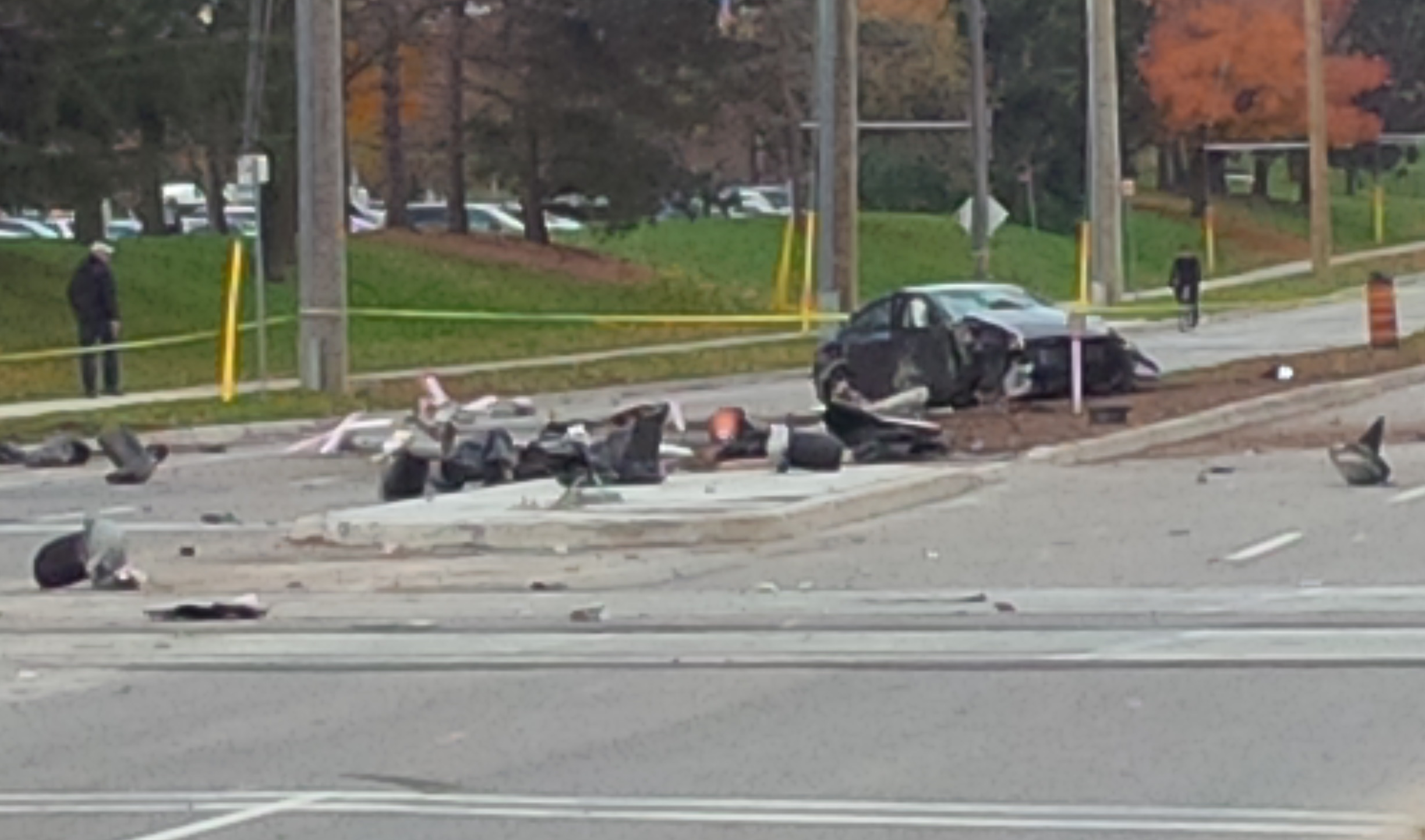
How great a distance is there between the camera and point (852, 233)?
147ft

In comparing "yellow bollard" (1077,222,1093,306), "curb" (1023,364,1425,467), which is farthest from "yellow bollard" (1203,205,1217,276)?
"curb" (1023,364,1425,467)

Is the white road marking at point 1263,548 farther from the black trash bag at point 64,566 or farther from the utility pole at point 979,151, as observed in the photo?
the utility pole at point 979,151

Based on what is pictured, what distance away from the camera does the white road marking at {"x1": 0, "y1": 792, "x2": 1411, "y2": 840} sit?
9633 millimetres

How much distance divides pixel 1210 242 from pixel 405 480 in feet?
207

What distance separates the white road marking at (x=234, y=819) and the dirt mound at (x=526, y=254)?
46.7m

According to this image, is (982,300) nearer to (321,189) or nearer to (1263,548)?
(321,189)

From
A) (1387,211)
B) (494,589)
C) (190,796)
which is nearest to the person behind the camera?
(190,796)

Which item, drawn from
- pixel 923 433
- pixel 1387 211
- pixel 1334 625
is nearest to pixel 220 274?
pixel 923 433

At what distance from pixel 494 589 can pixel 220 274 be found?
34.2 m

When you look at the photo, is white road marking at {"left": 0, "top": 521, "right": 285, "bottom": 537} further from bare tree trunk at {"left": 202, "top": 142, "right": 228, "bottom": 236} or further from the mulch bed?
bare tree trunk at {"left": 202, "top": 142, "right": 228, "bottom": 236}

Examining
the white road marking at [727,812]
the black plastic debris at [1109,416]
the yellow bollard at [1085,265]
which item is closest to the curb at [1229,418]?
Answer: the black plastic debris at [1109,416]

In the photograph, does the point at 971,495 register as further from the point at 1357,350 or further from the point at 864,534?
the point at 1357,350

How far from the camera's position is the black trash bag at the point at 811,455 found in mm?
22938

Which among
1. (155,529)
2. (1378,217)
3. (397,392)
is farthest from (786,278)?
(1378,217)
